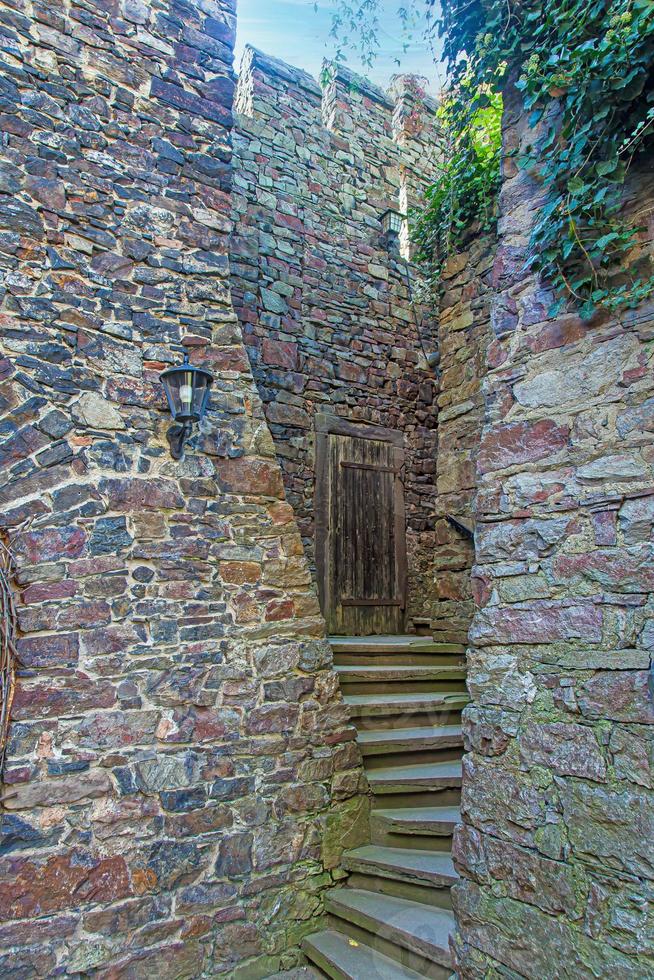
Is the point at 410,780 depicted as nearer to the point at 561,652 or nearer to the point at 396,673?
the point at 396,673

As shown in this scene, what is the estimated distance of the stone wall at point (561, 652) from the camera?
1984 mm

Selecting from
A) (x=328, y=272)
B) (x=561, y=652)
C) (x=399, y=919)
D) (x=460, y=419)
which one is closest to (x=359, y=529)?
(x=460, y=419)

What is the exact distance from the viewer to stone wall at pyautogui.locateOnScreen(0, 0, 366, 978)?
273cm

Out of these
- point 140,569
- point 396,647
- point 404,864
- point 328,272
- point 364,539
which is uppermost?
point 328,272

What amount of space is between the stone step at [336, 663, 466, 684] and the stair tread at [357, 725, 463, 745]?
15.3 inches

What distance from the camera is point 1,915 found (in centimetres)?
250

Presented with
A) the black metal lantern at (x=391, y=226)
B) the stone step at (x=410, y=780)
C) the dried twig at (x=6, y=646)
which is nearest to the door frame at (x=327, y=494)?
the black metal lantern at (x=391, y=226)

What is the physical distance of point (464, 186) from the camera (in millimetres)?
5285

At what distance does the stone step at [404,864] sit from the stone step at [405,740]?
1.59 ft

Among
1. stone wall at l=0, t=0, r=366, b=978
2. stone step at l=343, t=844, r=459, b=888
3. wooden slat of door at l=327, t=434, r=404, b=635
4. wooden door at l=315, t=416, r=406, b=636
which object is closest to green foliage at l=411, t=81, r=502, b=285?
wooden door at l=315, t=416, r=406, b=636

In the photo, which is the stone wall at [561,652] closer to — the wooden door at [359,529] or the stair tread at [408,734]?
the stair tread at [408,734]

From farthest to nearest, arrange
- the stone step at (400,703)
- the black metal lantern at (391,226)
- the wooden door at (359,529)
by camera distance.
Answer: the black metal lantern at (391,226), the wooden door at (359,529), the stone step at (400,703)

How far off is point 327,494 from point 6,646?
11.7ft

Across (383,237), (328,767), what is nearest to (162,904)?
(328,767)
